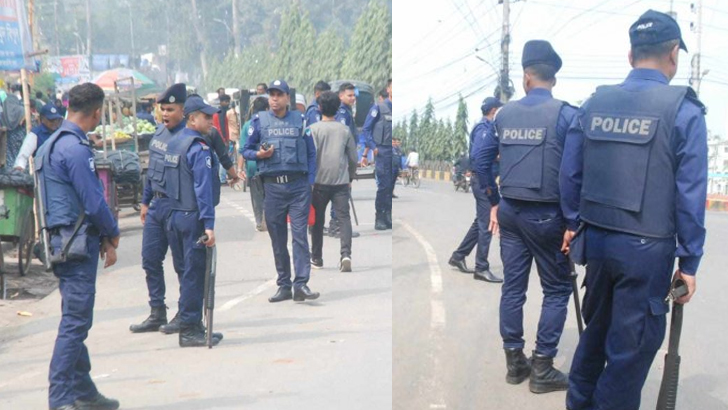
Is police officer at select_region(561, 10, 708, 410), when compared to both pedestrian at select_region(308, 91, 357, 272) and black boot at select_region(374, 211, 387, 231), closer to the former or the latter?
pedestrian at select_region(308, 91, 357, 272)

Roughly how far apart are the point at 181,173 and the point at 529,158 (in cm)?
301

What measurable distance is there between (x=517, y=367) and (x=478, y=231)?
794 mm

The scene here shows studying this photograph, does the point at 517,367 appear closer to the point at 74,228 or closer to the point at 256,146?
the point at 74,228

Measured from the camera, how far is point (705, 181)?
355cm

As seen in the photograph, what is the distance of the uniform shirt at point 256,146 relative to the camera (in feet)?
27.2

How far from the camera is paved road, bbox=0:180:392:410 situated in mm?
5660

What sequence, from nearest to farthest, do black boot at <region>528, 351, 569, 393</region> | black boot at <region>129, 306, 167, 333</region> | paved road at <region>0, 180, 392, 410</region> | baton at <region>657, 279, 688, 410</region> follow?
baton at <region>657, 279, 688, 410</region>, black boot at <region>528, 351, 569, 393</region>, paved road at <region>0, 180, 392, 410</region>, black boot at <region>129, 306, 167, 333</region>

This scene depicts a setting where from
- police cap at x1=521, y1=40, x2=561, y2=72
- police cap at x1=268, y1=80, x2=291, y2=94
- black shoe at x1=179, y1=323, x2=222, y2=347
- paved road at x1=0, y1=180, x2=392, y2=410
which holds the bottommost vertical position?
paved road at x1=0, y1=180, x2=392, y2=410

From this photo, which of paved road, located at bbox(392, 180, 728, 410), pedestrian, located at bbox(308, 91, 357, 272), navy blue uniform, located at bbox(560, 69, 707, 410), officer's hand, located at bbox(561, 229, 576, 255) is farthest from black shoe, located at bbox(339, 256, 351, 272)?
navy blue uniform, located at bbox(560, 69, 707, 410)

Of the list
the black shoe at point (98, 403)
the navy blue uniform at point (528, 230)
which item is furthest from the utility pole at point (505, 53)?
the black shoe at point (98, 403)

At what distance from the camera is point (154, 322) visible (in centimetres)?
755

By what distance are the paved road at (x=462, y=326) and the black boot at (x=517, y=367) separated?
43 mm

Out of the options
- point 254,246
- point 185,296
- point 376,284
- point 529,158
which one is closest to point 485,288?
point 529,158

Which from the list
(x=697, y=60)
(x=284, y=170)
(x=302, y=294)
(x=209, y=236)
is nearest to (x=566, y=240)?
(x=697, y=60)
